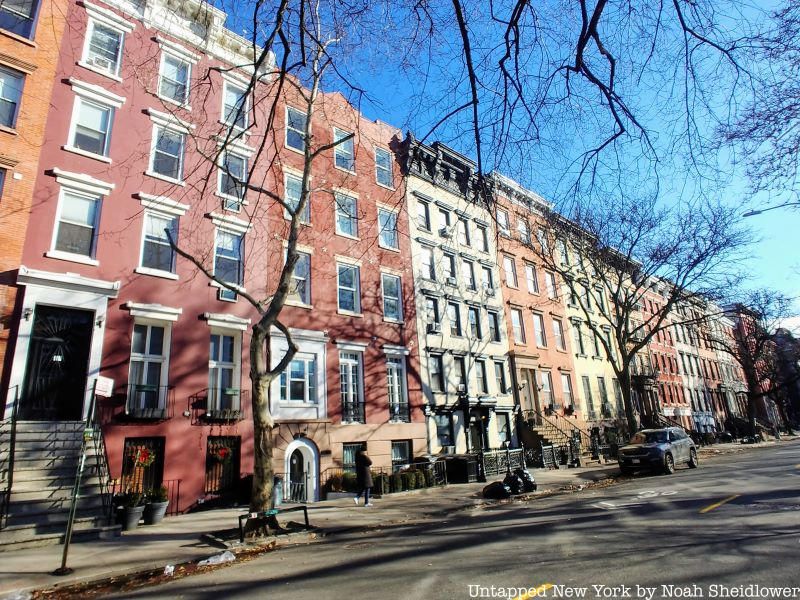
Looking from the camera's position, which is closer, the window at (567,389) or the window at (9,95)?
the window at (9,95)

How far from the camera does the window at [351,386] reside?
65.6 ft

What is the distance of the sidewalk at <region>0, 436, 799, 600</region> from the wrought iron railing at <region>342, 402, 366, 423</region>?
12.9ft

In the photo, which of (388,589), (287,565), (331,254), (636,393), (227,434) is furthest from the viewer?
(636,393)

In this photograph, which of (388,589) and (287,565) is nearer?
(388,589)

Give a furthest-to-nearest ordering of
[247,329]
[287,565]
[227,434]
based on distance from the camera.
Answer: [247,329] → [227,434] → [287,565]

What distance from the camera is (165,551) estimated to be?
361 inches

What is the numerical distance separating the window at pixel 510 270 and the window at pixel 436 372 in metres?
9.18

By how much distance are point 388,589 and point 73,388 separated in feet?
40.1

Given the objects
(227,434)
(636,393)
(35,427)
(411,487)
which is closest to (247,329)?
(227,434)

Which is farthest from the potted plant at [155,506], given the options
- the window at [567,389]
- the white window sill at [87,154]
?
the window at [567,389]

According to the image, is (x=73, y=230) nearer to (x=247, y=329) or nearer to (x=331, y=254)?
(x=247, y=329)

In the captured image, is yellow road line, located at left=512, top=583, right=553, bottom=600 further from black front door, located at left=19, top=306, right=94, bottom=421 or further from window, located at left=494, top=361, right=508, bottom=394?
window, located at left=494, top=361, right=508, bottom=394

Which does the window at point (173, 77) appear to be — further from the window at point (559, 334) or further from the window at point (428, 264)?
the window at point (559, 334)

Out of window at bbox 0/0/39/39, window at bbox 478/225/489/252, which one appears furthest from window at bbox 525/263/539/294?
window at bbox 0/0/39/39
